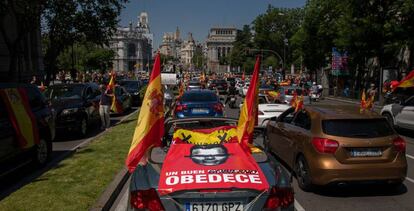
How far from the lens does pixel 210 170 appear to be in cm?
448

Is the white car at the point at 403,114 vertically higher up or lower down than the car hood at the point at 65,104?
lower down

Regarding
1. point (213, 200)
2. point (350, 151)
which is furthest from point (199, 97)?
point (213, 200)

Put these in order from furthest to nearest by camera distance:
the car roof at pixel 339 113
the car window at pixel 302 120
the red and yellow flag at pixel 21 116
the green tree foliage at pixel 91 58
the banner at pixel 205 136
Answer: the green tree foliage at pixel 91 58 < the red and yellow flag at pixel 21 116 < the car window at pixel 302 120 < the car roof at pixel 339 113 < the banner at pixel 205 136

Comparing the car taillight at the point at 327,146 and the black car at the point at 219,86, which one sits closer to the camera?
the car taillight at the point at 327,146

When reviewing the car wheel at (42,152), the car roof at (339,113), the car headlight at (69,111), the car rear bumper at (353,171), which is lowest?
the car wheel at (42,152)

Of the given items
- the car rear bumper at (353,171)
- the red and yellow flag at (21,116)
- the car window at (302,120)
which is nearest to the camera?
the car rear bumper at (353,171)

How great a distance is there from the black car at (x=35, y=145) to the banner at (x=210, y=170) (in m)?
4.52

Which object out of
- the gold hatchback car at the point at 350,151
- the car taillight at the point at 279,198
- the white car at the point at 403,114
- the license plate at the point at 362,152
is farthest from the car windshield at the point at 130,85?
the car taillight at the point at 279,198

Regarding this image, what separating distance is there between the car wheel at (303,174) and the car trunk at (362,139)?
66 centimetres

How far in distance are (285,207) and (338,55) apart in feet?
150

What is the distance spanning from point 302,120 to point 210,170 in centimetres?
451

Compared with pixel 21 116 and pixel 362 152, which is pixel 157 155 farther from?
pixel 21 116

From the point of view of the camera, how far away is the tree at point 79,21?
90.3 ft

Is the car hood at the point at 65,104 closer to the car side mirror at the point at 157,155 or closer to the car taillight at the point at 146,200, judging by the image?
the car side mirror at the point at 157,155
